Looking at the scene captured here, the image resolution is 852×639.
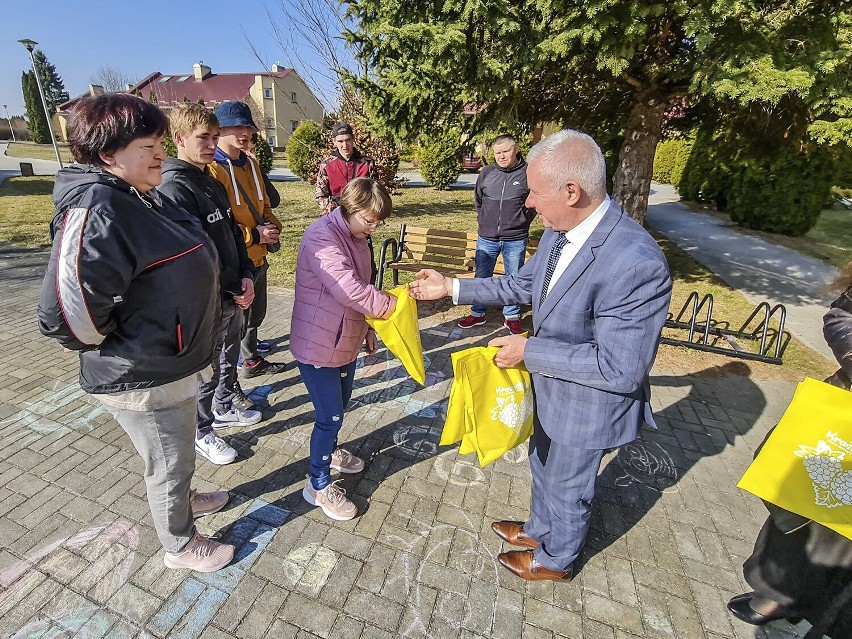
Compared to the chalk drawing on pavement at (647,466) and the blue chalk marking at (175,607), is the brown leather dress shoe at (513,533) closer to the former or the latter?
the chalk drawing on pavement at (647,466)

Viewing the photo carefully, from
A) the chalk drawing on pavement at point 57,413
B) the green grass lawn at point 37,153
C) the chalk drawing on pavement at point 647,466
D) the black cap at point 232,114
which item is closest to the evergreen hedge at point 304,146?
the green grass lawn at point 37,153

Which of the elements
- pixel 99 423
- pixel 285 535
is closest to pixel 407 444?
pixel 285 535

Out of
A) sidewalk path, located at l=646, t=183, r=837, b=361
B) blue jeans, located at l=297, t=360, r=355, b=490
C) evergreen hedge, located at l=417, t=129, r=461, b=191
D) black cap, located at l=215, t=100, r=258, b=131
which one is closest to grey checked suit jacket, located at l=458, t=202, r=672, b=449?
blue jeans, located at l=297, t=360, r=355, b=490

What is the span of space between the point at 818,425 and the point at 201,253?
2572 mm

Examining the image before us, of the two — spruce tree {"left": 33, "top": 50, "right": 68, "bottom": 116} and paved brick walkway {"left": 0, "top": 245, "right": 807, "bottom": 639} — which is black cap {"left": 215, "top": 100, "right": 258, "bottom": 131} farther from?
spruce tree {"left": 33, "top": 50, "right": 68, "bottom": 116}

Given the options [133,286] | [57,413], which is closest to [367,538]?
[133,286]

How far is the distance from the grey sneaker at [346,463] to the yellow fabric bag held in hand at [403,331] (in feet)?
3.29

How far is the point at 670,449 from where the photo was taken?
3.55 m

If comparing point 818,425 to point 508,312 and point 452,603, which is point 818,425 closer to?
point 452,603

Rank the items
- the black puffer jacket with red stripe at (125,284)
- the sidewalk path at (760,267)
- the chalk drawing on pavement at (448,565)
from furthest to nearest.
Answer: the sidewalk path at (760,267), the chalk drawing on pavement at (448,565), the black puffer jacket with red stripe at (125,284)

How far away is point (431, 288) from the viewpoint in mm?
2551

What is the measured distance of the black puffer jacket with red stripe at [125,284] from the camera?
1557 mm

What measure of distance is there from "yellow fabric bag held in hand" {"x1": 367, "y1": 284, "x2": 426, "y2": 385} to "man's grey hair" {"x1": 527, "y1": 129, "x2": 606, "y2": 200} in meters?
1.04

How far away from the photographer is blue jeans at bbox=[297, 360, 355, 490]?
2496 millimetres
